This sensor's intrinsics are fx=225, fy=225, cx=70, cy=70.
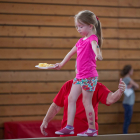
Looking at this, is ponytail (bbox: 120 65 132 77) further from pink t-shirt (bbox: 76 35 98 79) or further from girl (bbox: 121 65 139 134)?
pink t-shirt (bbox: 76 35 98 79)

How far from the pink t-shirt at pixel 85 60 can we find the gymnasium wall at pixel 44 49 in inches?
120

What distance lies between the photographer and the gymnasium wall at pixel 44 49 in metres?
4.54

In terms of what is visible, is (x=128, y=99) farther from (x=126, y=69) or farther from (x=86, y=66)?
(x=86, y=66)

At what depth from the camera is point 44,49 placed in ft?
15.3

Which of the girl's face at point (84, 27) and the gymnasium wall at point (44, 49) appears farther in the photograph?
the gymnasium wall at point (44, 49)

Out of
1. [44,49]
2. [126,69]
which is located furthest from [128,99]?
[44,49]

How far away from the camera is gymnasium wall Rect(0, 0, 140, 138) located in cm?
454

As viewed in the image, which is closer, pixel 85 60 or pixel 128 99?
pixel 85 60

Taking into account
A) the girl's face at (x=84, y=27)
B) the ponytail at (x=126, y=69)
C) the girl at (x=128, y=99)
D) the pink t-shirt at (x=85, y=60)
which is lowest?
the girl at (x=128, y=99)

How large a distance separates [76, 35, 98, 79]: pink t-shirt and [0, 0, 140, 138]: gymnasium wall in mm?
3039

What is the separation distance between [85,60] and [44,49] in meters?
3.12

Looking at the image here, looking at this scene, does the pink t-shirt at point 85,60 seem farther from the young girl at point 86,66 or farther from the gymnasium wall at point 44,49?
the gymnasium wall at point 44,49

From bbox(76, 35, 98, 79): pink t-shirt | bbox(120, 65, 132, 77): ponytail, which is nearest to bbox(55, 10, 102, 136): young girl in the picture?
bbox(76, 35, 98, 79): pink t-shirt

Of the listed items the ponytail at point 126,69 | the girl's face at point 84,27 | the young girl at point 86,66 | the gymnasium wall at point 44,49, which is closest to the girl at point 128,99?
the ponytail at point 126,69
